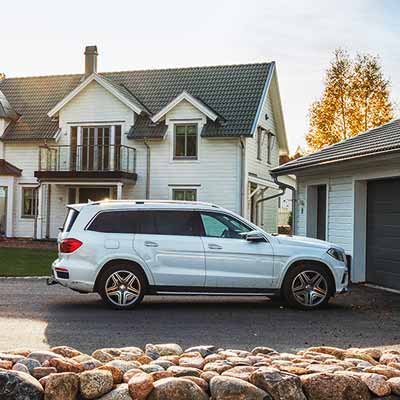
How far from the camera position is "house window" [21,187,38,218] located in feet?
98.3

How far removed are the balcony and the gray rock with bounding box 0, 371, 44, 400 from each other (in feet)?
73.6

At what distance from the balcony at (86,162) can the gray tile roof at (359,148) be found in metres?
10.7

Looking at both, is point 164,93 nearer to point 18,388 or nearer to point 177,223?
point 177,223

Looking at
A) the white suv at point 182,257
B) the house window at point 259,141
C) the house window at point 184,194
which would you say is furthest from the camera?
the house window at point 259,141

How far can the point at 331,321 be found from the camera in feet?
33.9

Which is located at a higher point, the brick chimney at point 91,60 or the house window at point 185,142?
the brick chimney at point 91,60

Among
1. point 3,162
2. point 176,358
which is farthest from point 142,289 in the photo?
point 3,162

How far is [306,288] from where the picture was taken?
11492mm


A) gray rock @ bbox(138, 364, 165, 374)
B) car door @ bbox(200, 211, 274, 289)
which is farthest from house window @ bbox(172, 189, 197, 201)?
gray rock @ bbox(138, 364, 165, 374)

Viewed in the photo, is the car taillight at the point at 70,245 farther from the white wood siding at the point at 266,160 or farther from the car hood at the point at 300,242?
the white wood siding at the point at 266,160

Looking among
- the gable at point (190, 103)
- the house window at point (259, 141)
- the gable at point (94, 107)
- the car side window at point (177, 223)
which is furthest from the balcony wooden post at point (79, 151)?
the car side window at point (177, 223)

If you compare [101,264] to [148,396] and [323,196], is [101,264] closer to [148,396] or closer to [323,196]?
[148,396]

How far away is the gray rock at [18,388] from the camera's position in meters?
4.67

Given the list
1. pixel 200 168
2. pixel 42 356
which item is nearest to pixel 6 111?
pixel 200 168
